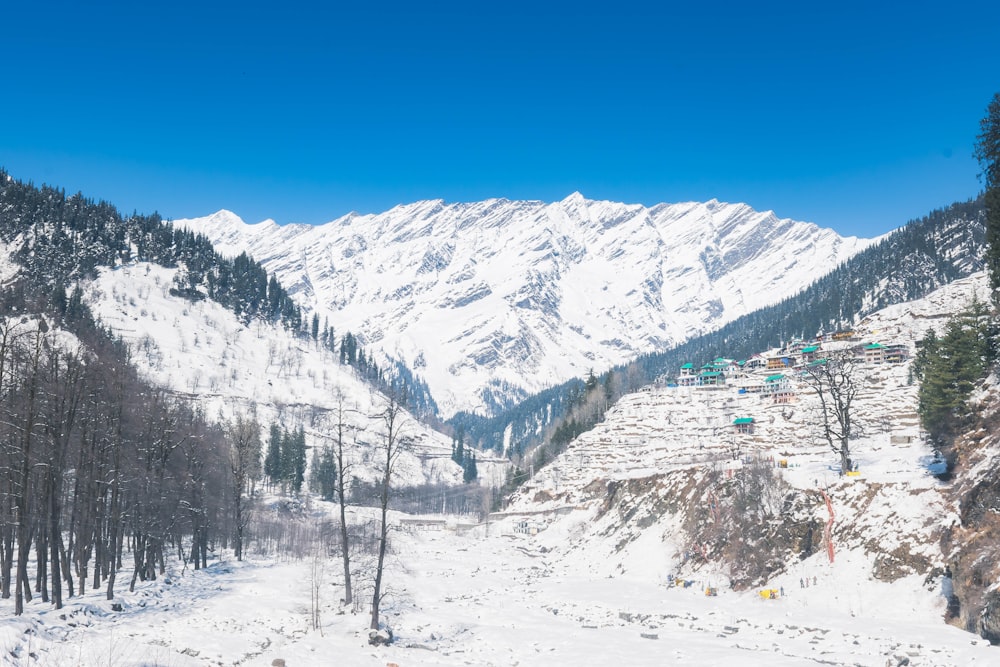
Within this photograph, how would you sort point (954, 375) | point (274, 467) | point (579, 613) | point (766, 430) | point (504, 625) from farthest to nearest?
point (274, 467), point (766, 430), point (954, 375), point (579, 613), point (504, 625)

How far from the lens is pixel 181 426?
51344 millimetres

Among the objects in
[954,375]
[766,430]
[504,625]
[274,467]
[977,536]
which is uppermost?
[954,375]

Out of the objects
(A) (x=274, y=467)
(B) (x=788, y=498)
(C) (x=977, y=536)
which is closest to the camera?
(C) (x=977, y=536)

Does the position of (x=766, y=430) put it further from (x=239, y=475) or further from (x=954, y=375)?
(x=239, y=475)

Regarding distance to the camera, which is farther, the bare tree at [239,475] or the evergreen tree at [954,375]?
the bare tree at [239,475]

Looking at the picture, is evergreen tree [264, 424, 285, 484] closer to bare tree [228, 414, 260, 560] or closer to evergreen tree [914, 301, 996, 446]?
bare tree [228, 414, 260, 560]

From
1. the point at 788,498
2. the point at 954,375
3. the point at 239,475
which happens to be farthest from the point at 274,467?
the point at 954,375

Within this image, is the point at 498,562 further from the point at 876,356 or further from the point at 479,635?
the point at 876,356

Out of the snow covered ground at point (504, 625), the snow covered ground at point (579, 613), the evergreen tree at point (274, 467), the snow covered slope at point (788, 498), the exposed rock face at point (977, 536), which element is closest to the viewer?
the snow covered ground at point (504, 625)

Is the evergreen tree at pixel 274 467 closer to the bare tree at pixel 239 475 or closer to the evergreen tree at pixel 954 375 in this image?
the bare tree at pixel 239 475

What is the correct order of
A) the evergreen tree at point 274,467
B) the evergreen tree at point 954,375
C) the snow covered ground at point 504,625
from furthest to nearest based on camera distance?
the evergreen tree at point 274,467 → the evergreen tree at point 954,375 → the snow covered ground at point 504,625

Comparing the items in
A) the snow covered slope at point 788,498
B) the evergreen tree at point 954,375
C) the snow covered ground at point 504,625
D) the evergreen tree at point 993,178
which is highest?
the evergreen tree at point 993,178

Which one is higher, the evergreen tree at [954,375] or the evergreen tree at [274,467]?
the evergreen tree at [954,375]

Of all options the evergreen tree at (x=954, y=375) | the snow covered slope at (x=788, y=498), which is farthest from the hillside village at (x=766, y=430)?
the evergreen tree at (x=954, y=375)
